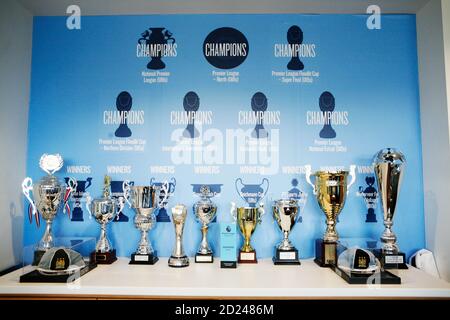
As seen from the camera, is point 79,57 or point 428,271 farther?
point 79,57

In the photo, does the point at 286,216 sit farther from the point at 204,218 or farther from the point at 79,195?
the point at 79,195

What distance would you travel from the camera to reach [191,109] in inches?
87.6

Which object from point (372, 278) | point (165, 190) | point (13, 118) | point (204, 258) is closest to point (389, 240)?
point (372, 278)

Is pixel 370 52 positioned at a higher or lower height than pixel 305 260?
higher

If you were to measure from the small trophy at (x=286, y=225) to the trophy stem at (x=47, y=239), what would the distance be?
141 cm

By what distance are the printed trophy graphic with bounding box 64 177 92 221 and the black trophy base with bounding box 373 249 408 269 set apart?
187 centimetres

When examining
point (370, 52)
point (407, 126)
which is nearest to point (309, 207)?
point (407, 126)

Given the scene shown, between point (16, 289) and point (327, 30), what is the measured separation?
8.07 ft

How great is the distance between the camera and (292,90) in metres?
2.23

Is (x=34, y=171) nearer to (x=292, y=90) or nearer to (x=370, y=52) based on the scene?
(x=292, y=90)

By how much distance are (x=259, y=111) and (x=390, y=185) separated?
0.97m

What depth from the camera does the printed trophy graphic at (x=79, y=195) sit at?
85.9 inches

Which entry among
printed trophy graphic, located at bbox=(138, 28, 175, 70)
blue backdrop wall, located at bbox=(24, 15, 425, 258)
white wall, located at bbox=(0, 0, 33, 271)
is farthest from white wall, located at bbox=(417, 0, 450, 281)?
white wall, located at bbox=(0, 0, 33, 271)

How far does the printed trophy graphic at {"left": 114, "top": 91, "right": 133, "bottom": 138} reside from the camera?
2.22 meters
